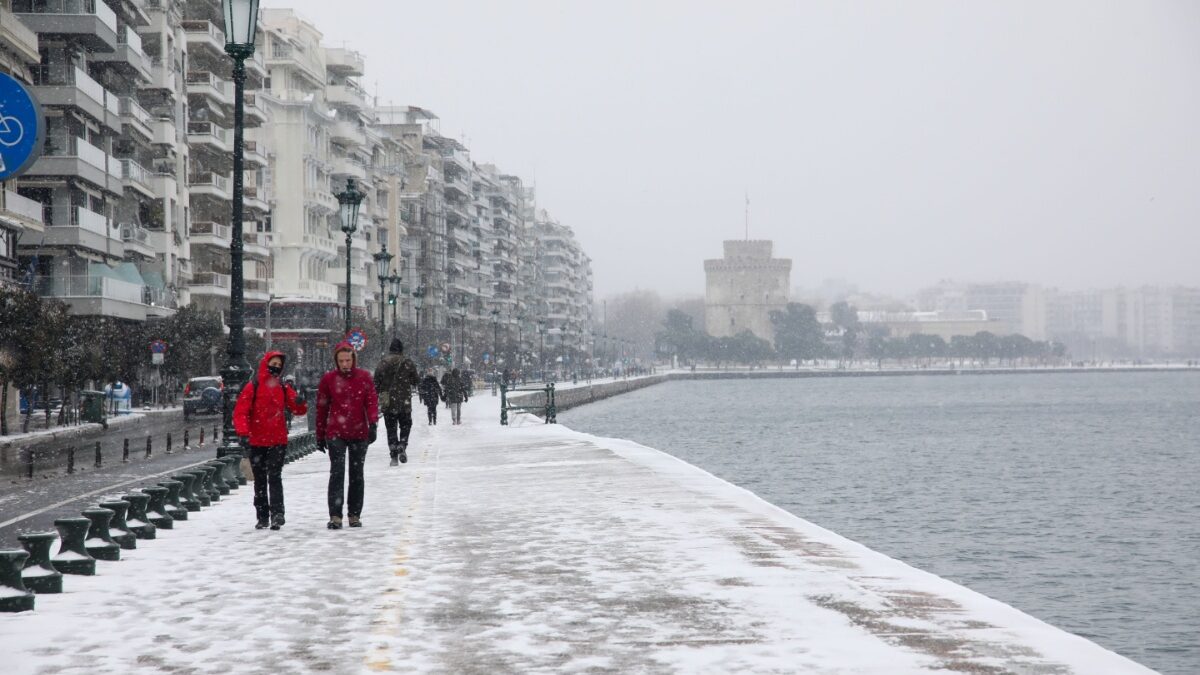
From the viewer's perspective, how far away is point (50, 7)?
57.0m

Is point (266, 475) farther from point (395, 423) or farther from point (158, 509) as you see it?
point (395, 423)

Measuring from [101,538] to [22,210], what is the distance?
4018cm

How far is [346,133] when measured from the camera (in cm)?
10600

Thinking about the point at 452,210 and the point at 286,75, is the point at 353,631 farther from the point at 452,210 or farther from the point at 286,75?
the point at 452,210

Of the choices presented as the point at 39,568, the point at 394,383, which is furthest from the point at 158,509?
the point at 394,383

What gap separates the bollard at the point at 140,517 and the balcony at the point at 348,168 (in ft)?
302

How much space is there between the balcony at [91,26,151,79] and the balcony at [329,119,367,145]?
36.5 metres

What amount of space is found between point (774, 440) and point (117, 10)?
33.0m

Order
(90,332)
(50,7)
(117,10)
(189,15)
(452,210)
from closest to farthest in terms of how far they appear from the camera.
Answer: (90,332)
(50,7)
(117,10)
(189,15)
(452,210)

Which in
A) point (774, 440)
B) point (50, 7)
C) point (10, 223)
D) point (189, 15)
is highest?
point (189, 15)

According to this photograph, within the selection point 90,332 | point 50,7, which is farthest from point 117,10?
point 90,332

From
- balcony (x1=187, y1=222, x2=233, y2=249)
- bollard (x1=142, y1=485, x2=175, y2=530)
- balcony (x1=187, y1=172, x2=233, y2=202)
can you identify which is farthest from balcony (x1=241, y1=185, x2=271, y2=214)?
bollard (x1=142, y1=485, x2=175, y2=530)

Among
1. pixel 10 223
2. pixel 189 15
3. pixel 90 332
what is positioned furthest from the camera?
pixel 189 15

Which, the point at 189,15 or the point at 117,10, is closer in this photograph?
the point at 117,10
